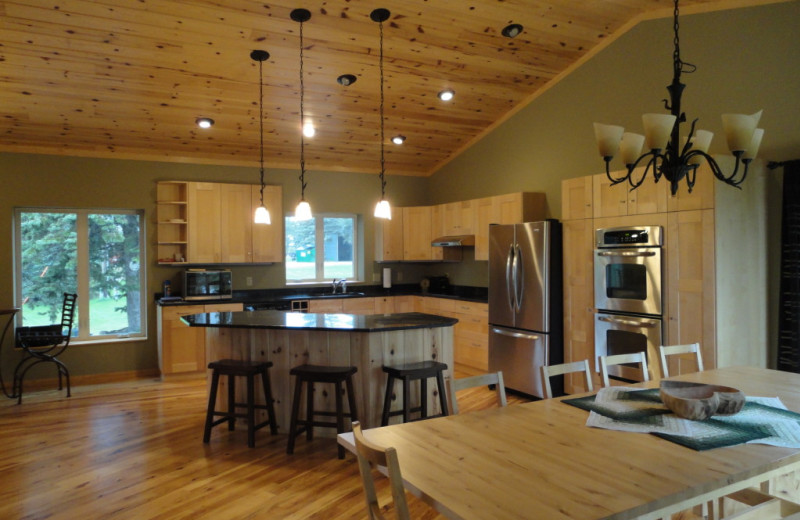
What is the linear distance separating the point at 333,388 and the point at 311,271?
3.57 metres

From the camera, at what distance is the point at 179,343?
5953mm

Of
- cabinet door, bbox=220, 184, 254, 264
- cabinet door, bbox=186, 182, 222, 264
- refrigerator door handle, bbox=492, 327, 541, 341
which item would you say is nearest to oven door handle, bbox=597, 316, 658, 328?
refrigerator door handle, bbox=492, 327, 541, 341

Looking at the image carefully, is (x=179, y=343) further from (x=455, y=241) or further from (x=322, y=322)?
(x=455, y=241)

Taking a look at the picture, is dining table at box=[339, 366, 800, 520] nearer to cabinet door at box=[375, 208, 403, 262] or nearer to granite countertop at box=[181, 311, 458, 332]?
granite countertop at box=[181, 311, 458, 332]

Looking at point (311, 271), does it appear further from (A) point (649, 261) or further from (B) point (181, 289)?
(A) point (649, 261)

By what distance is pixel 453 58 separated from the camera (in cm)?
500

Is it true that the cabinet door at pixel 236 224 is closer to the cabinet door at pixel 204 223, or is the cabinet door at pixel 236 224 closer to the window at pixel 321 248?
the cabinet door at pixel 204 223

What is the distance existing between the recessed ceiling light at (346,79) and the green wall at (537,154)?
2.16 metres

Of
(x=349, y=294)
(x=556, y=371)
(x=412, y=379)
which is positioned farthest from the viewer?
(x=349, y=294)

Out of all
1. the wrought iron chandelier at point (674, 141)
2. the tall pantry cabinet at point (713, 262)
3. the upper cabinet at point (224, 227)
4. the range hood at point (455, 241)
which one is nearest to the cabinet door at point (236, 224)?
the upper cabinet at point (224, 227)

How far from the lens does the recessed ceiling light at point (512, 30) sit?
4582mm

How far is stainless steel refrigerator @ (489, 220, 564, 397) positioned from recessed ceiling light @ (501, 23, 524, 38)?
1.72 meters

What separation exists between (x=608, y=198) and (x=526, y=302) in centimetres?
125

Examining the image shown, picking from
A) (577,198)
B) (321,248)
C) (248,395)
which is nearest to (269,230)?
(321,248)
